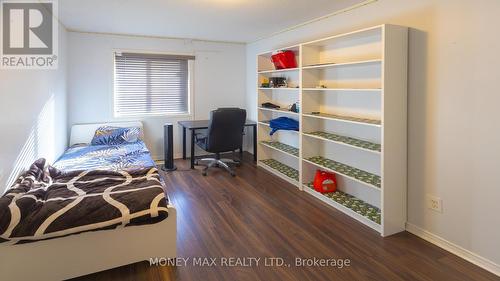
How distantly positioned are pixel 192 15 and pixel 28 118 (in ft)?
6.82

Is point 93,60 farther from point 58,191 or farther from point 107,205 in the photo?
point 107,205

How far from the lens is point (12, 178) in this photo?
245cm

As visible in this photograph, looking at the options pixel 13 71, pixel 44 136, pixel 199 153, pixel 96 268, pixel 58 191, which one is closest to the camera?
pixel 96 268

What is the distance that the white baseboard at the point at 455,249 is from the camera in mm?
2197

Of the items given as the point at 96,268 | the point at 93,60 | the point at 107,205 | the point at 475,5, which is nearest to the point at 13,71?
the point at 107,205

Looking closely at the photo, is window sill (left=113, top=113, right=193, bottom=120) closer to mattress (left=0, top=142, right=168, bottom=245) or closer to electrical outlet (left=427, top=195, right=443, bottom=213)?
mattress (left=0, top=142, right=168, bottom=245)

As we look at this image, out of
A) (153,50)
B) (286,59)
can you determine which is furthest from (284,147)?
(153,50)

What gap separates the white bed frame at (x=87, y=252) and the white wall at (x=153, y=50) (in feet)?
11.0

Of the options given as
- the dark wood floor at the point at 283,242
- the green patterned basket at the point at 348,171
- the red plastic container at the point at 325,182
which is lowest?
the dark wood floor at the point at 283,242

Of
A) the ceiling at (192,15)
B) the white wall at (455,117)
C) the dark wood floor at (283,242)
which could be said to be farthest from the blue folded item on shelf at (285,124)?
the white wall at (455,117)

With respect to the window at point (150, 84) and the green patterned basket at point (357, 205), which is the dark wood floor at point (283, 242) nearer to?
the green patterned basket at point (357, 205)

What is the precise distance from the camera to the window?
519cm

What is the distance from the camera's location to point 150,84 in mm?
5383

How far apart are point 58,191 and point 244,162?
10.8 ft
